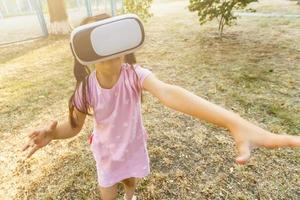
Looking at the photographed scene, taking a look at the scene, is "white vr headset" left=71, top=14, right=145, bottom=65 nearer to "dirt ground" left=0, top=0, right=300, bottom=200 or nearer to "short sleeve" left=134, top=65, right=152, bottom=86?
"short sleeve" left=134, top=65, right=152, bottom=86

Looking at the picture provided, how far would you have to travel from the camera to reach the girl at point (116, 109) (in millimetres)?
1362

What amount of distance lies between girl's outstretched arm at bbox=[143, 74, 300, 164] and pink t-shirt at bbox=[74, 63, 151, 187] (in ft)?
0.78

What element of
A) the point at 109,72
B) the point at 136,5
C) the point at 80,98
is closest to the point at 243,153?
the point at 109,72

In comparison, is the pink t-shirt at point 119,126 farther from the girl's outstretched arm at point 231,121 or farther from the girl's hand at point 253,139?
the girl's hand at point 253,139

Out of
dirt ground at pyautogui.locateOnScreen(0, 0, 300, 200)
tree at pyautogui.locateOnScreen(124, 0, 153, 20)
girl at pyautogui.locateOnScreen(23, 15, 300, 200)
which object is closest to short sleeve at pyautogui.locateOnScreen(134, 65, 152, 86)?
girl at pyautogui.locateOnScreen(23, 15, 300, 200)

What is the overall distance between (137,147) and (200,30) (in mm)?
8047

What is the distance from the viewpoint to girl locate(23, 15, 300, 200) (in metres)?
1.36

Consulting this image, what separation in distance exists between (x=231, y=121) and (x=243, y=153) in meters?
0.14

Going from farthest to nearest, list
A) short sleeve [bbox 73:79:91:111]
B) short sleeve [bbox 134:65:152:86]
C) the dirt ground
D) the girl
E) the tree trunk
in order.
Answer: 1. the tree trunk
2. the dirt ground
3. short sleeve [bbox 73:79:91:111]
4. short sleeve [bbox 134:65:152:86]
5. the girl

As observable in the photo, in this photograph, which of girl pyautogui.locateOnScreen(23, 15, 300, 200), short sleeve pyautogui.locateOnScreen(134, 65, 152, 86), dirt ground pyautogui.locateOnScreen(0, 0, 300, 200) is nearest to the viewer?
girl pyautogui.locateOnScreen(23, 15, 300, 200)

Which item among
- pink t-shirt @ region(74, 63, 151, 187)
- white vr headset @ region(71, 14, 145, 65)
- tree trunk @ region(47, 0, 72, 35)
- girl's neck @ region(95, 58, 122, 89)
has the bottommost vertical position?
tree trunk @ region(47, 0, 72, 35)

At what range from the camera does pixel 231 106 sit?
4.15 meters

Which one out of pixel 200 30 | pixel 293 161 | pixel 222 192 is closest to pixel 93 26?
pixel 222 192

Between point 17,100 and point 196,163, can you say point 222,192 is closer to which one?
point 196,163
